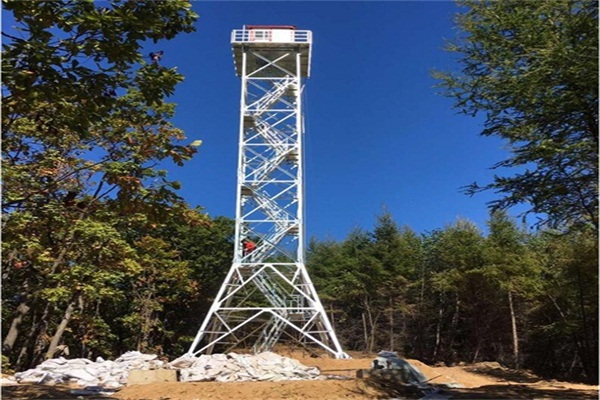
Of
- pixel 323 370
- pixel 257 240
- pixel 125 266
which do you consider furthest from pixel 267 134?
pixel 323 370

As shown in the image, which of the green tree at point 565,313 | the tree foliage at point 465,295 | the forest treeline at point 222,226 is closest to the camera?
the forest treeline at point 222,226

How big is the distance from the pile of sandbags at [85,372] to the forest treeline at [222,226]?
0.82m

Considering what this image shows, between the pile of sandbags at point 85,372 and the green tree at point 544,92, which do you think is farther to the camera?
the pile of sandbags at point 85,372

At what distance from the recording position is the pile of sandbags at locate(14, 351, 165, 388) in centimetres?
1173

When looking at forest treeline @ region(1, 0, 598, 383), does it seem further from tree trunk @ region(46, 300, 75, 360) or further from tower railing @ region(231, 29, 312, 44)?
tower railing @ region(231, 29, 312, 44)

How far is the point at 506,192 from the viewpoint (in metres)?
8.38

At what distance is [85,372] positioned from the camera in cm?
1243

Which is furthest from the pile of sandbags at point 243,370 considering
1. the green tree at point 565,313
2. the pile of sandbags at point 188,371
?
the green tree at point 565,313

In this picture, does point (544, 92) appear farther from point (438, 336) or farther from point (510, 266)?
point (438, 336)

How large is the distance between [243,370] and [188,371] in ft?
4.53

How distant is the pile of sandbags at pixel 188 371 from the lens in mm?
11828

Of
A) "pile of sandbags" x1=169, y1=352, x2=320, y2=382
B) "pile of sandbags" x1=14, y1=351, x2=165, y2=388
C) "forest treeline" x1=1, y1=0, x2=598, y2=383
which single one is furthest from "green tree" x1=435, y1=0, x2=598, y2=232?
"pile of sandbags" x1=14, y1=351, x2=165, y2=388

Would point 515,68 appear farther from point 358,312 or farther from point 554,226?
point 358,312

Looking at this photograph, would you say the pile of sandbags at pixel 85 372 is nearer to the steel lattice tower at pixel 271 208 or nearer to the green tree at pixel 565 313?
the steel lattice tower at pixel 271 208
